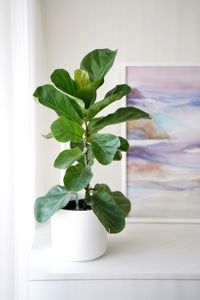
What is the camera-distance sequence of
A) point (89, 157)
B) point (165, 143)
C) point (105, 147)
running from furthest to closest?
point (165, 143) → point (89, 157) → point (105, 147)

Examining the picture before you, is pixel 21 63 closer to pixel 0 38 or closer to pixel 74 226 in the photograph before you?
pixel 0 38

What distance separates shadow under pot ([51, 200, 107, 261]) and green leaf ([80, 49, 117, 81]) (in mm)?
415

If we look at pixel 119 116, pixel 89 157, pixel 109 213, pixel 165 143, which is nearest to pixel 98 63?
pixel 119 116

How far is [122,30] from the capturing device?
4.28 feet

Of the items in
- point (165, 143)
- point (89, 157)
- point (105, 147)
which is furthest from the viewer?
point (165, 143)

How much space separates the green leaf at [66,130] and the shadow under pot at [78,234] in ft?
0.74

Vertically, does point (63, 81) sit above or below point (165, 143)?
above

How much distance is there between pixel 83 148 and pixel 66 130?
0.12 meters

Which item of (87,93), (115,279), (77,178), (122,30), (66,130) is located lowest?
(115,279)

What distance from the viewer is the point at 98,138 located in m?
0.86

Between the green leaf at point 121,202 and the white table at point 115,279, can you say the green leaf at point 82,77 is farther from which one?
the white table at point 115,279

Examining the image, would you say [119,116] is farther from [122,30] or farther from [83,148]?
[122,30]

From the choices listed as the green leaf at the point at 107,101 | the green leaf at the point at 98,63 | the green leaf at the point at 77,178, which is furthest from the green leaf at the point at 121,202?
the green leaf at the point at 98,63

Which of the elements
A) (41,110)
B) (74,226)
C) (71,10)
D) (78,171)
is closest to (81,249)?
(74,226)
